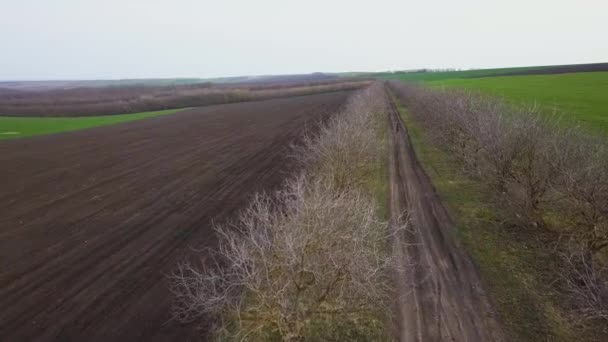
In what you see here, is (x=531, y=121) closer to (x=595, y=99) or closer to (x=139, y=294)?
(x=139, y=294)

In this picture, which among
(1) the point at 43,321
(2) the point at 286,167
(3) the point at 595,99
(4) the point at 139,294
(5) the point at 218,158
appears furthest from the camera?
(3) the point at 595,99

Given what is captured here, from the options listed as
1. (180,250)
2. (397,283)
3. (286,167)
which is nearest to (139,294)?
(180,250)

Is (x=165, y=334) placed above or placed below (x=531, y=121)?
below

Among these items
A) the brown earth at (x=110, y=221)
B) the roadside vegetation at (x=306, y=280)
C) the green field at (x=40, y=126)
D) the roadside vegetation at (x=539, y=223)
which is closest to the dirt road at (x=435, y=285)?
the roadside vegetation at (x=539, y=223)

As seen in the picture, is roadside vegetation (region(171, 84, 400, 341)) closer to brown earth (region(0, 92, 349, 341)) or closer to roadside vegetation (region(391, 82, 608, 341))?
brown earth (region(0, 92, 349, 341))

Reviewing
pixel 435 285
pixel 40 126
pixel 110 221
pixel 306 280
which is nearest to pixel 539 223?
pixel 435 285

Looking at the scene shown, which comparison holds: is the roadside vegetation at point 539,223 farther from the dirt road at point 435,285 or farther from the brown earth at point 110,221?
the brown earth at point 110,221

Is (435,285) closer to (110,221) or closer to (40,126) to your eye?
(110,221)
